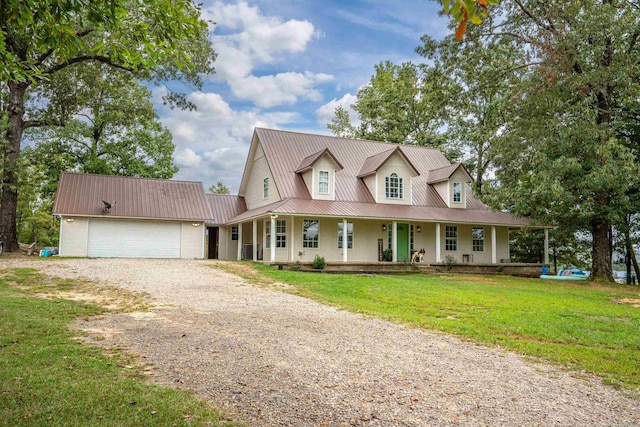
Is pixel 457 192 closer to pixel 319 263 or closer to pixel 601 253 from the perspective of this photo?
pixel 601 253

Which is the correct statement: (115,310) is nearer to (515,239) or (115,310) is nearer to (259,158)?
(259,158)

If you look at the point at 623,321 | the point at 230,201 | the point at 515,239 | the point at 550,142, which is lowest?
the point at 623,321

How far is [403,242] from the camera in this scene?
2378 centimetres

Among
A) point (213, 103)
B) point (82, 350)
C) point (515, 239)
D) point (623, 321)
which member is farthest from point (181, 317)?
point (515, 239)

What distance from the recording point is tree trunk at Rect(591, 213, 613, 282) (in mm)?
20078

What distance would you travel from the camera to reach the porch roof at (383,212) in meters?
20.3

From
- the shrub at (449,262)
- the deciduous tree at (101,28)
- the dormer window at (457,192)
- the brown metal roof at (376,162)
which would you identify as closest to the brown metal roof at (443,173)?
the dormer window at (457,192)

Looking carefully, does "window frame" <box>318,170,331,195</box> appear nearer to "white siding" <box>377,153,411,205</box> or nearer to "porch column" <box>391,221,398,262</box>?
"white siding" <box>377,153,411,205</box>

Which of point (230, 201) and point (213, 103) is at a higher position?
point (213, 103)

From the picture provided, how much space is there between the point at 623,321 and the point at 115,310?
33.9 ft

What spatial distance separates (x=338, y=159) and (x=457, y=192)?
22.2 feet

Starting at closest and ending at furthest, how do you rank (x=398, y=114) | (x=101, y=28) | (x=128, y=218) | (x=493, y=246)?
(x=101, y=28), (x=128, y=218), (x=493, y=246), (x=398, y=114)

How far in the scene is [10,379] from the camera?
4508 millimetres

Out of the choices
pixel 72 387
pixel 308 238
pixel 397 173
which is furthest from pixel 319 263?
pixel 72 387
